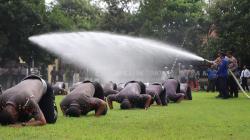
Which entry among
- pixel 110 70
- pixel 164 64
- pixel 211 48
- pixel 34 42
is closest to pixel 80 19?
pixel 110 70

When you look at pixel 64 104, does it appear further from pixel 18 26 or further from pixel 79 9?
pixel 79 9

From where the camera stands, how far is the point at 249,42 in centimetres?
4072

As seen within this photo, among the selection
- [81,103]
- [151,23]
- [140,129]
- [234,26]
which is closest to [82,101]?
[81,103]

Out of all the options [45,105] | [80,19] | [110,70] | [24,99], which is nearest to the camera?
[24,99]

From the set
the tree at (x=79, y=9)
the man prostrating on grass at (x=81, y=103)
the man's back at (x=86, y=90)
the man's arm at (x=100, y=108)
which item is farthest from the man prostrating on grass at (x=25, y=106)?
the tree at (x=79, y=9)

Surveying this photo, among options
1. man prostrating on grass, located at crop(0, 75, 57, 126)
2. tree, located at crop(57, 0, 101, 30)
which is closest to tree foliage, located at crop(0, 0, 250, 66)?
tree, located at crop(57, 0, 101, 30)

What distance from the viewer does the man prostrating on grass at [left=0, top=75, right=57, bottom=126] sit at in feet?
37.4

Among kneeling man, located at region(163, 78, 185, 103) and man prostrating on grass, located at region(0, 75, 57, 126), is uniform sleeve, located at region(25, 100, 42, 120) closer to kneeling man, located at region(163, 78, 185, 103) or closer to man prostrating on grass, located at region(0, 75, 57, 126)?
man prostrating on grass, located at region(0, 75, 57, 126)

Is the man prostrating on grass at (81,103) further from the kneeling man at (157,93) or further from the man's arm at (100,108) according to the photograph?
the kneeling man at (157,93)

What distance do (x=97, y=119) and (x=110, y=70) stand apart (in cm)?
4707

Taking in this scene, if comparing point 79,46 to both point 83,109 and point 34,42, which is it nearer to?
point 34,42

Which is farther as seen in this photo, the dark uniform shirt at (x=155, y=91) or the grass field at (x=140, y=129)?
the dark uniform shirt at (x=155, y=91)

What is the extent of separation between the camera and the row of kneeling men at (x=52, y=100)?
37.6 feet

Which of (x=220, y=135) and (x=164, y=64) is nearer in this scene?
(x=220, y=135)
